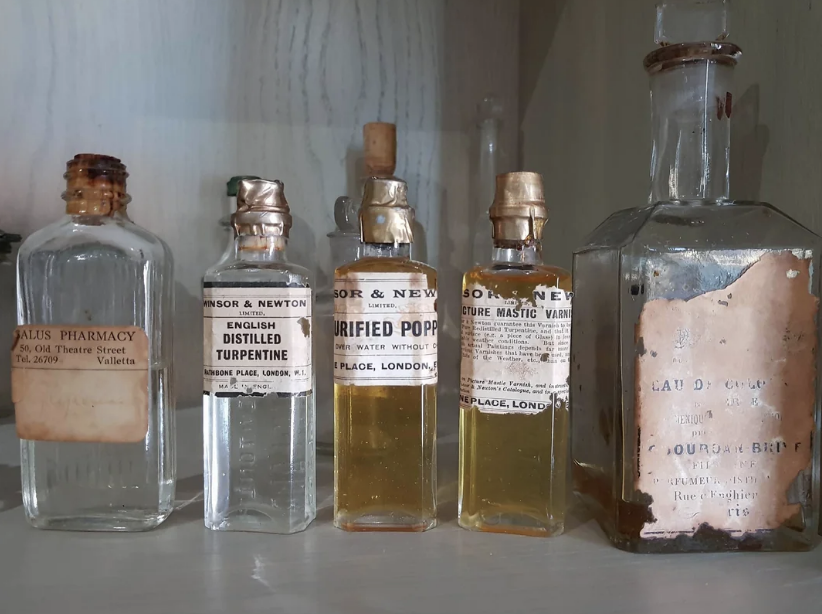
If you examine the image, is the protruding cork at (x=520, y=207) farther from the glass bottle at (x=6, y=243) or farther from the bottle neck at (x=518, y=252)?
the glass bottle at (x=6, y=243)

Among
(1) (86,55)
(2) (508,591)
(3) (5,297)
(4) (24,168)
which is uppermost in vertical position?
(1) (86,55)

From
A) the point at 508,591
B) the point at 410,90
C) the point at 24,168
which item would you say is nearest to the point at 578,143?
the point at 410,90

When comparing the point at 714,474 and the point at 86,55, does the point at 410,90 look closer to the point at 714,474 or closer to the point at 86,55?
the point at 86,55

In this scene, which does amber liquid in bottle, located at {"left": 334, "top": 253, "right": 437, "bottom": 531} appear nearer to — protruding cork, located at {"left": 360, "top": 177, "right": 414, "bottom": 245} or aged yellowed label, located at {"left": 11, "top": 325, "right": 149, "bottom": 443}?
protruding cork, located at {"left": 360, "top": 177, "right": 414, "bottom": 245}

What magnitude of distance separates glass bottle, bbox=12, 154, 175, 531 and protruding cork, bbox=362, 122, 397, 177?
0.26m

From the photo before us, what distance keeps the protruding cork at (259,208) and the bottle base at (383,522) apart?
187mm

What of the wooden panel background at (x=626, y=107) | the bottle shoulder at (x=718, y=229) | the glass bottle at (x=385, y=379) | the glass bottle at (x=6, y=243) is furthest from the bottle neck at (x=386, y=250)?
the glass bottle at (x=6, y=243)

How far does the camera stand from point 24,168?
0.64m

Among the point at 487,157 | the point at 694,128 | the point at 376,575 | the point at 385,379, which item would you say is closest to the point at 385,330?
the point at 385,379

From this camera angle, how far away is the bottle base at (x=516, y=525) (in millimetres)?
400

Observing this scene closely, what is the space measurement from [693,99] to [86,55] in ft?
1.88

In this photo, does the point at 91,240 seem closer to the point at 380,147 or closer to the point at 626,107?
the point at 380,147

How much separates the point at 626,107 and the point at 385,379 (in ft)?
1.12

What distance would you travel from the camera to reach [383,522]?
41 cm
